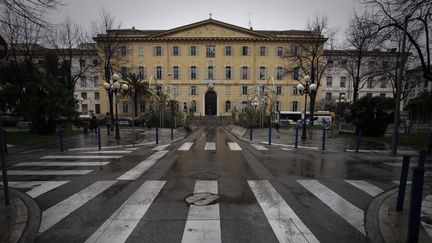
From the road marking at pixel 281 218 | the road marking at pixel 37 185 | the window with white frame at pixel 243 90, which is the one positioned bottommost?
the road marking at pixel 37 185

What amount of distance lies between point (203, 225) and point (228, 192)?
189 centimetres

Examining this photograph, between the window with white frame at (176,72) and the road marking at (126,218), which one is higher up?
the window with white frame at (176,72)

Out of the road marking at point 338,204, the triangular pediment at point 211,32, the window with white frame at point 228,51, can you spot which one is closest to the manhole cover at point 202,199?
the road marking at point 338,204

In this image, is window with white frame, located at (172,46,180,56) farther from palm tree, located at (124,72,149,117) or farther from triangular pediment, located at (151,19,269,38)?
palm tree, located at (124,72,149,117)

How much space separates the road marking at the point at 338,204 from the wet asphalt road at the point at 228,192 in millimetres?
69

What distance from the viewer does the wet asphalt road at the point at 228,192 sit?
4.08 meters

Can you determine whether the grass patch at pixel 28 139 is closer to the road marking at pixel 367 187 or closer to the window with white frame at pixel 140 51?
the road marking at pixel 367 187

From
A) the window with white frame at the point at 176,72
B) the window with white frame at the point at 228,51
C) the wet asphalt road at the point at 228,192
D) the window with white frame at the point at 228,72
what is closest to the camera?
the wet asphalt road at the point at 228,192

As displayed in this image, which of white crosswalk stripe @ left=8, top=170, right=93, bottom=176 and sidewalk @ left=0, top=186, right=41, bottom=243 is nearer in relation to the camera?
sidewalk @ left=0, top=186, right=41, bottom=243

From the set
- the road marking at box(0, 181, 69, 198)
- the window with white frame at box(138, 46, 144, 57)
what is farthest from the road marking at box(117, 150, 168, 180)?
the window with white frame at box(138, 46, 144, 57)

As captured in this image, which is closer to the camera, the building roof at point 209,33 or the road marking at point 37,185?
the road marking at point 37,185

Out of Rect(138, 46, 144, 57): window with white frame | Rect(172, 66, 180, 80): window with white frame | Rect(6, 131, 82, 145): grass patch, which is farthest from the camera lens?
Rect(172, 66, 180, 80): window with white frame

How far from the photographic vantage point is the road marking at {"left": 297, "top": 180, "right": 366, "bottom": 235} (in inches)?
179

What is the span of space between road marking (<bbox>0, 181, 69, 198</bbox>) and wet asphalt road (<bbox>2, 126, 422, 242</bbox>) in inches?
8.5
